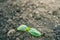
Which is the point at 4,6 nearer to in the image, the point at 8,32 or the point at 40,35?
the point at 8,32

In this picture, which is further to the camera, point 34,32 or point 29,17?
point 29,17

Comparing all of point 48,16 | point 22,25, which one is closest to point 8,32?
point 22,25

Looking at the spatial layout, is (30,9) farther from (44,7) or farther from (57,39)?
(57,39)

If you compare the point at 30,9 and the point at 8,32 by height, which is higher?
the point at 30,9

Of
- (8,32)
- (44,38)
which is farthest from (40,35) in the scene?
(8,32)

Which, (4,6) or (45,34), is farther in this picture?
(4,6)

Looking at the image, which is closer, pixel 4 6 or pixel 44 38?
pixel 44 38
